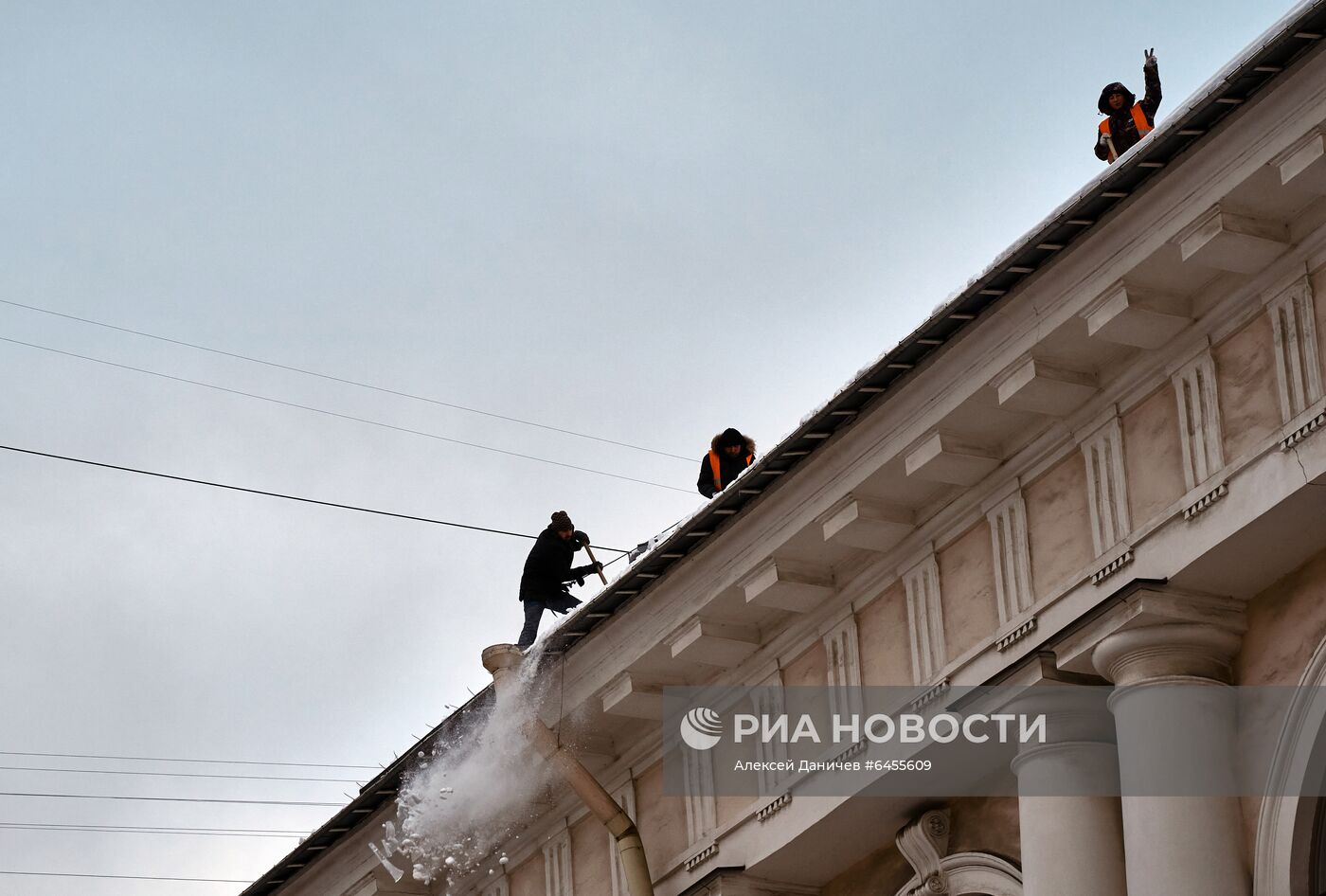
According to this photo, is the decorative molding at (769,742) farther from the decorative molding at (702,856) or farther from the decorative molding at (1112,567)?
the decorative molding at (1112,567)

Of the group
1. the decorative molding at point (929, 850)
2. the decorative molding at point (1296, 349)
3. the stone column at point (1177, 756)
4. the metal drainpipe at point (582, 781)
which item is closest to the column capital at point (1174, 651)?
the stone column at point (1177, 756)

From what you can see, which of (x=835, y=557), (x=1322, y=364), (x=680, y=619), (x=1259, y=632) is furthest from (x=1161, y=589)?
(x=680, y=619)

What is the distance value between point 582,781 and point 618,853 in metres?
0.55

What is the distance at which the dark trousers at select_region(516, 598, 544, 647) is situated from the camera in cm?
1833

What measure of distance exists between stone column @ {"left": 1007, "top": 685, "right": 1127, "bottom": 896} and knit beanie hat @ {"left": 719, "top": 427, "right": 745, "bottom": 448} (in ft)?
16.1

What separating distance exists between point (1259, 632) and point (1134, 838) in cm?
124

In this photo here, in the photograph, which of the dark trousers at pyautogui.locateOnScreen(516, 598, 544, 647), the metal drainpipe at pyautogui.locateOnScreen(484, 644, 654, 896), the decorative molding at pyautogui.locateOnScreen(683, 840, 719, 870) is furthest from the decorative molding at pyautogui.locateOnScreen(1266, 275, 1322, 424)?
the dark trousers at pyautogui.locateOnScreen(516, 598, 544, 647)

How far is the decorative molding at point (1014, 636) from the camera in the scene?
516 inches

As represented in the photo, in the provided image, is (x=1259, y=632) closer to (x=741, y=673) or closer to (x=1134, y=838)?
(x=1134, y=838)

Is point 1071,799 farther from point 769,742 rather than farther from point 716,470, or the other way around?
point 716,470

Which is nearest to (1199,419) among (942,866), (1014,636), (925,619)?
(1014,636)

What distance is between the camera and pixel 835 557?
47.9 ft

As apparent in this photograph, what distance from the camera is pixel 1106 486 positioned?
509 inches

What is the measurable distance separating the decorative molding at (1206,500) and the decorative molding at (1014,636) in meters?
1.17
